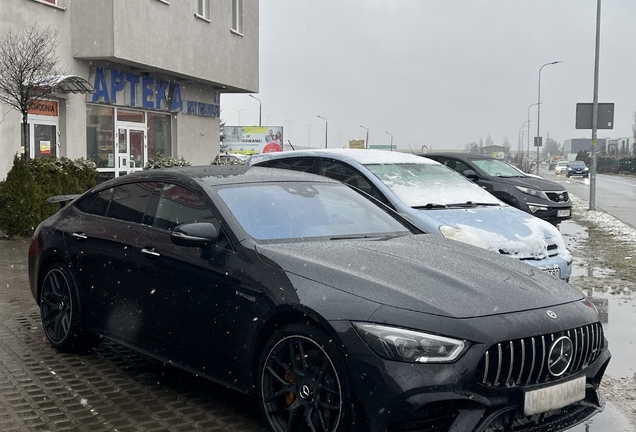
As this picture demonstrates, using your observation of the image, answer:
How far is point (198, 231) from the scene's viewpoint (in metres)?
4.35

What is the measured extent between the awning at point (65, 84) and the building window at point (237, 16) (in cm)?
850

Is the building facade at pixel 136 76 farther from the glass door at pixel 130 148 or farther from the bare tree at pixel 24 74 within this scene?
the bare tree at pixel 24 74

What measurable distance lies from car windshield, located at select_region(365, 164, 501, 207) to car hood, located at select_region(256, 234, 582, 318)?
3367mm

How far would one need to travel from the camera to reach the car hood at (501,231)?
6.91 meters

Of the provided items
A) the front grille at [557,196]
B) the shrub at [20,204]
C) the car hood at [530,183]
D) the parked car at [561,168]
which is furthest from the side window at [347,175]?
the parked car at [561,168]

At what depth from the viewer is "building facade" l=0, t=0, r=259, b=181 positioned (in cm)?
1814

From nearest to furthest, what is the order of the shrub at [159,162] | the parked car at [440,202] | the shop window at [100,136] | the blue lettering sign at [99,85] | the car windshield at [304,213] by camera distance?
the car windshield at [304,213]
the parked car at [440,202]
the blue lettering sign at [99,85]
the shop window at [100,136]
the shrub at [159,162]

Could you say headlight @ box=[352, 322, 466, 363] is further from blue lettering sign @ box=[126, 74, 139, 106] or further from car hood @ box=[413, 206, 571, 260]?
blue lettering sign @ box=[126, 74, 139, 106]

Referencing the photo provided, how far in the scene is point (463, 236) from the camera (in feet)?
22.6

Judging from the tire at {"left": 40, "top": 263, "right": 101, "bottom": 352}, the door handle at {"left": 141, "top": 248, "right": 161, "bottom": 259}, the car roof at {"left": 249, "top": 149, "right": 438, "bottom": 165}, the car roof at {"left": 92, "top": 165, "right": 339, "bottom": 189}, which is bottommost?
the tire at {"left": 40, "top": 263, "right": 101, "bottom": 352}

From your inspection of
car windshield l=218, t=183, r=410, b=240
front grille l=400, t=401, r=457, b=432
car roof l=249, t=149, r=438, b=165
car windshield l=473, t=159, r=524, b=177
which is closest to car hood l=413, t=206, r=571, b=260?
car roof l=249, t=149, r=438, b=165

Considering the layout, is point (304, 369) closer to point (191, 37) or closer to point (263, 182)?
point (263, 182)

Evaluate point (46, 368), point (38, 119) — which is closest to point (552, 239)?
point (46, 368)

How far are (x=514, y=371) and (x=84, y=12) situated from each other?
1763cm
